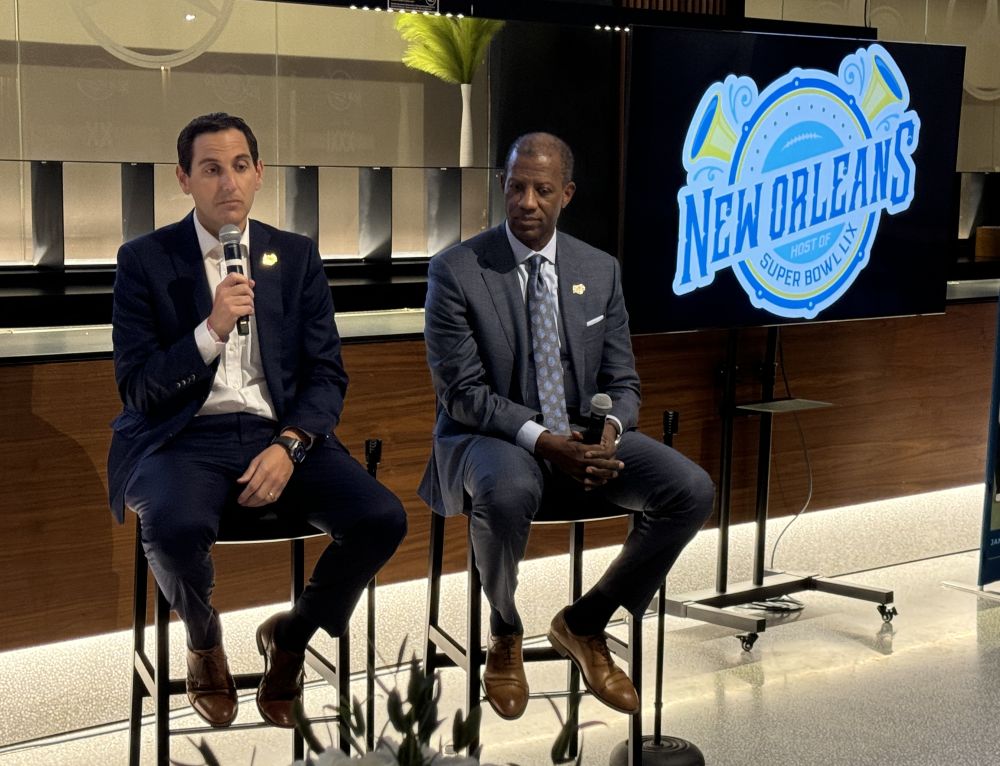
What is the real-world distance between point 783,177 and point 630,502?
1.32 metres

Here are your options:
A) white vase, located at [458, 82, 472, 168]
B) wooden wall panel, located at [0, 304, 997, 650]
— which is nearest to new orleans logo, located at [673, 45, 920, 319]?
wooden wall panel, located at [0, 304, 997, 650]

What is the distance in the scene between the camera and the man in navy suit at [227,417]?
8.20 ft

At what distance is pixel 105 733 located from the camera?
308cm

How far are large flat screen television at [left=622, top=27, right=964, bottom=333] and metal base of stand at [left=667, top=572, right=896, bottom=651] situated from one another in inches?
31.8

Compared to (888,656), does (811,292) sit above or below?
above

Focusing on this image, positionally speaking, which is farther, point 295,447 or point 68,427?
point 68,427

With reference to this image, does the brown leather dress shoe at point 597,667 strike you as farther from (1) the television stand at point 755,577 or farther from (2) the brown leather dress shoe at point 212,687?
(1) the television stand at point 755,577

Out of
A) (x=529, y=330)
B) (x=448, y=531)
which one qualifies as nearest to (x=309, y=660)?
(x=529, y=330)

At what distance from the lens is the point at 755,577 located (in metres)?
4.03

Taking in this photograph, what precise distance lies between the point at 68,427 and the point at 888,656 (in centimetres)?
229

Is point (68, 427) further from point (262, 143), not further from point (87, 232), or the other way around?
point (262, 143)

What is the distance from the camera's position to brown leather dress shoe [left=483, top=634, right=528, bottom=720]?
8.91ft

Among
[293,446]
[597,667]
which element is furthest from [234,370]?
[597,667]

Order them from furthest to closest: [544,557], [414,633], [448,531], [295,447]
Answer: [544,557], [448,531], [414,633], [295,447]
